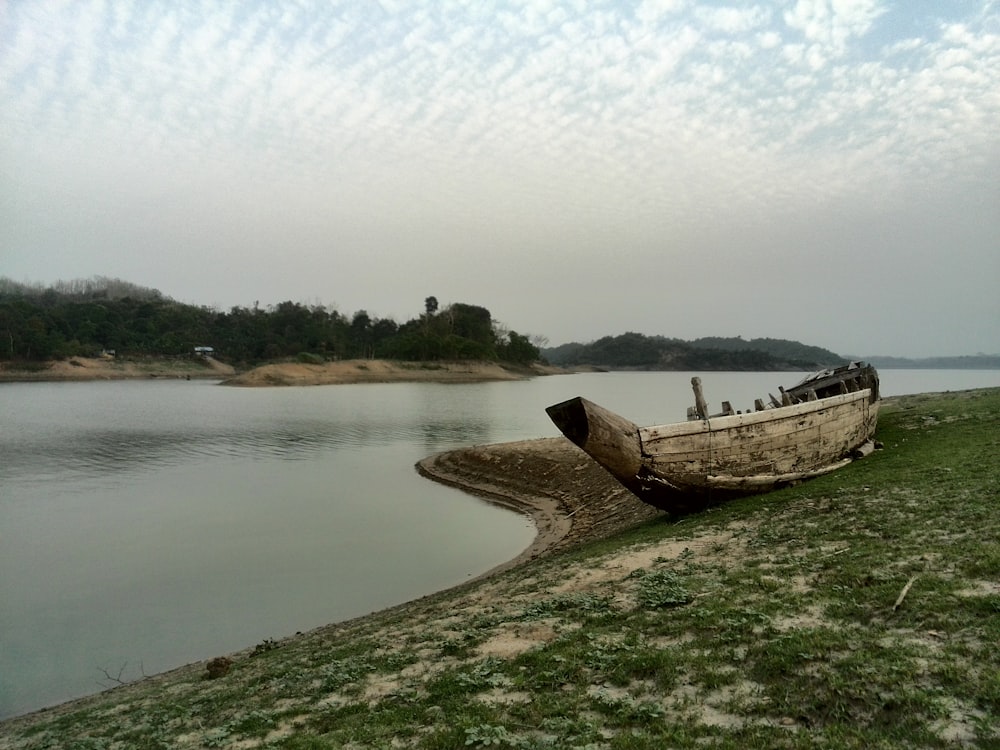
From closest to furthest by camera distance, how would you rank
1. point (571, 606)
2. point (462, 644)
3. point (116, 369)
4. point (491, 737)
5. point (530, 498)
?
point (491, 737) → point (462, 644) → point (571, 606) → point (530, 498) → point (116, 369)

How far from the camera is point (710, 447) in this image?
1019 cm

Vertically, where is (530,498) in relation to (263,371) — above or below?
below

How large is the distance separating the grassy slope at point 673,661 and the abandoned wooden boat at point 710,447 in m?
1.80

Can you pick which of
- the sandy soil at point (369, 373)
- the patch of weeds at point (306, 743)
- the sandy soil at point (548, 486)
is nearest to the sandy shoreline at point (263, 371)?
the sandy soil at point (369, 373)

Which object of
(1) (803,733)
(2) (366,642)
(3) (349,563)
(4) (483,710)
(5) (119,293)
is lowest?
(3) (349,563)

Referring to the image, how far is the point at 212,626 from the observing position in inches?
377

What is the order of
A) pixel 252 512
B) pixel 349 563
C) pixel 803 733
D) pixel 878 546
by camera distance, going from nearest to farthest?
pixel 803 733 < pixel 878 546 < pixel 349 563 < pixel 252 512

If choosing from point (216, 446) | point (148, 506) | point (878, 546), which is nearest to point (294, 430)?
point (216, 446)

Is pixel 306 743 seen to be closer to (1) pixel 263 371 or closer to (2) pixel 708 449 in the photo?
(2) pixel 708 449

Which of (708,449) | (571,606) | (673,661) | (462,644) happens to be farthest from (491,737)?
(708,449)

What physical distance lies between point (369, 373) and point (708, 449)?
9155cm

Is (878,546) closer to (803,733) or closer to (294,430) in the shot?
(803,733)

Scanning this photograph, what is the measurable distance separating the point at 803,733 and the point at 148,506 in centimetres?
1820

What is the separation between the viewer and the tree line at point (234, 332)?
89.5 metres
